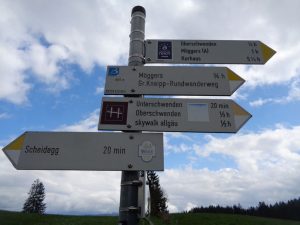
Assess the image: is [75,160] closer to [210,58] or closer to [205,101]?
[205,101]

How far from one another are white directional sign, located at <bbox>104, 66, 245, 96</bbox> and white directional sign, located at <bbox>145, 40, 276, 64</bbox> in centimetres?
25

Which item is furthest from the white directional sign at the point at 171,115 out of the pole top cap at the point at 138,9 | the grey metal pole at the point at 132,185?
the pole top cap at the point at 138,9

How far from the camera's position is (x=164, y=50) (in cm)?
541

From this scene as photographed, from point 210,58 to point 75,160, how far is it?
2.94 meters

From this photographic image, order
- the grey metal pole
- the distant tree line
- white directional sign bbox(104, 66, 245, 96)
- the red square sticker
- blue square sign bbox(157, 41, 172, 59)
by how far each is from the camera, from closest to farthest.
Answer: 1. the grey metal pole
2. the red square sticker
3. white directional sign bbox(104, 66, 245, 96)
4. blue square sign bbox(157, 41, 172, 59)
5. the distant tree line

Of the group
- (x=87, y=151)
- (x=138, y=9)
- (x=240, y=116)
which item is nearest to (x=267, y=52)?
(x=240, y=116)

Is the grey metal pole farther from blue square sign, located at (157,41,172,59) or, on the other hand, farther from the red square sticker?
the red square sticker

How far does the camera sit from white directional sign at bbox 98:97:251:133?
179 inches

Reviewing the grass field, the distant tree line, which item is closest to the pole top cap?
the grass field

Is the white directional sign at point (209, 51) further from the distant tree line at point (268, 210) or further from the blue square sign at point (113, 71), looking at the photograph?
the distant tree line at point (268, 210)

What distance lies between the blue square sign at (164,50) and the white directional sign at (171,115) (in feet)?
3.04

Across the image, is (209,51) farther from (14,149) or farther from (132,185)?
(14,149)

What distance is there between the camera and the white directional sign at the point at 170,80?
487 cm

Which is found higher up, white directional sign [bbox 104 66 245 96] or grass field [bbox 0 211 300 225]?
grass field [bbox 0 211 300 225]
